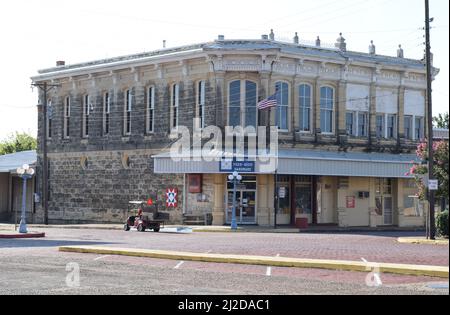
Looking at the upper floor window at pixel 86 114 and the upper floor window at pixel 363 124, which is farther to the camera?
the upper floor window at pixel 86 114

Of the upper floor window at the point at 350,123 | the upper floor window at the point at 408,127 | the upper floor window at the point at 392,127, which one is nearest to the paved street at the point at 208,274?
the upper floor window at the point at 350,123

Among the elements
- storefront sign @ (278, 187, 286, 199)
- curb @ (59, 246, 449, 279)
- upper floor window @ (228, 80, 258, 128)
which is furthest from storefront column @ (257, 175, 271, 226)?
curb @ (59, 246, 449, 279)

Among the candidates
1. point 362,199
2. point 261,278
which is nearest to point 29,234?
point 261,278

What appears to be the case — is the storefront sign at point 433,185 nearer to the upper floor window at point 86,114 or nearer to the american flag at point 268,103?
the american flag at point 268,103

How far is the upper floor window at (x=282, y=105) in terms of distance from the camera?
45656 mm

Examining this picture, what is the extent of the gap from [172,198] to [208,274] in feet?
93.9

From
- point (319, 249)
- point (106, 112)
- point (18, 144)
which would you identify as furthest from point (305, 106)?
point (18, 144)

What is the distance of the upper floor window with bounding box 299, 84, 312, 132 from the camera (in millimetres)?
46781

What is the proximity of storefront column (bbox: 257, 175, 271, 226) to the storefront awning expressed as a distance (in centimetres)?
155

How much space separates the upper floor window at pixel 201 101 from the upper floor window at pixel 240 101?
1.66 m

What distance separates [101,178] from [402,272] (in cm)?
3608

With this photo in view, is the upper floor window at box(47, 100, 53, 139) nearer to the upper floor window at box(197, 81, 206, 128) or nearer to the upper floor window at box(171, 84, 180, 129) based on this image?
the upper floor window at box(171, 84, 180, 129)

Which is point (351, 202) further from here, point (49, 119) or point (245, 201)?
point (49, 119)
